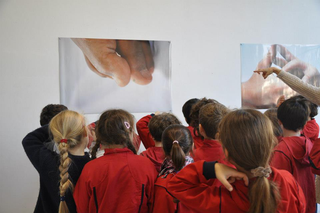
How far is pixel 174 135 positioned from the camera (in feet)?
4.62

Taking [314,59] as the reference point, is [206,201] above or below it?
below

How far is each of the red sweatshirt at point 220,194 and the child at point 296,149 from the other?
63cm

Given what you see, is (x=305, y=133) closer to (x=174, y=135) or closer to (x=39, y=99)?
(x=174, y=135)

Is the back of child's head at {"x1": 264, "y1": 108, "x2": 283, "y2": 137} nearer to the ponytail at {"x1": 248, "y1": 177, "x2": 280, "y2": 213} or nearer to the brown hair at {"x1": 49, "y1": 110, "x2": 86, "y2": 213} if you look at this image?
the ponytail at {"x1": 248, "y1": 177, "x2": 280, "y2": 213}

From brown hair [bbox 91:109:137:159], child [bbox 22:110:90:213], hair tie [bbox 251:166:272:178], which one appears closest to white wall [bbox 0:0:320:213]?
child [bbox 22:110:90:213]

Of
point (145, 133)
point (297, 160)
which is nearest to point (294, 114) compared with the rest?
point (297, 160)

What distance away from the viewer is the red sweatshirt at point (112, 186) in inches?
51.0

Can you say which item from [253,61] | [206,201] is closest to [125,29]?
[253,61]

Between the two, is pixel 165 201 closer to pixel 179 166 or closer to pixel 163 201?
pixel 163 201

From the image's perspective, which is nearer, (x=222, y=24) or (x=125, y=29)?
(x=125, y=29)

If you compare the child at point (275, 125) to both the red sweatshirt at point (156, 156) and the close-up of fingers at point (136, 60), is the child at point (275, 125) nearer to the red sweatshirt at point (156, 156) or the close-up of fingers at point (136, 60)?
the red sweatshirt at point (156, 156)

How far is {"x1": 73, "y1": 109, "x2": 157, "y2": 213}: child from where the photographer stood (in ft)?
4.25

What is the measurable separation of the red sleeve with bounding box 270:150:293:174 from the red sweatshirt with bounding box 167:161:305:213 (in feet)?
1.95

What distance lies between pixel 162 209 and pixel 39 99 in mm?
2137
